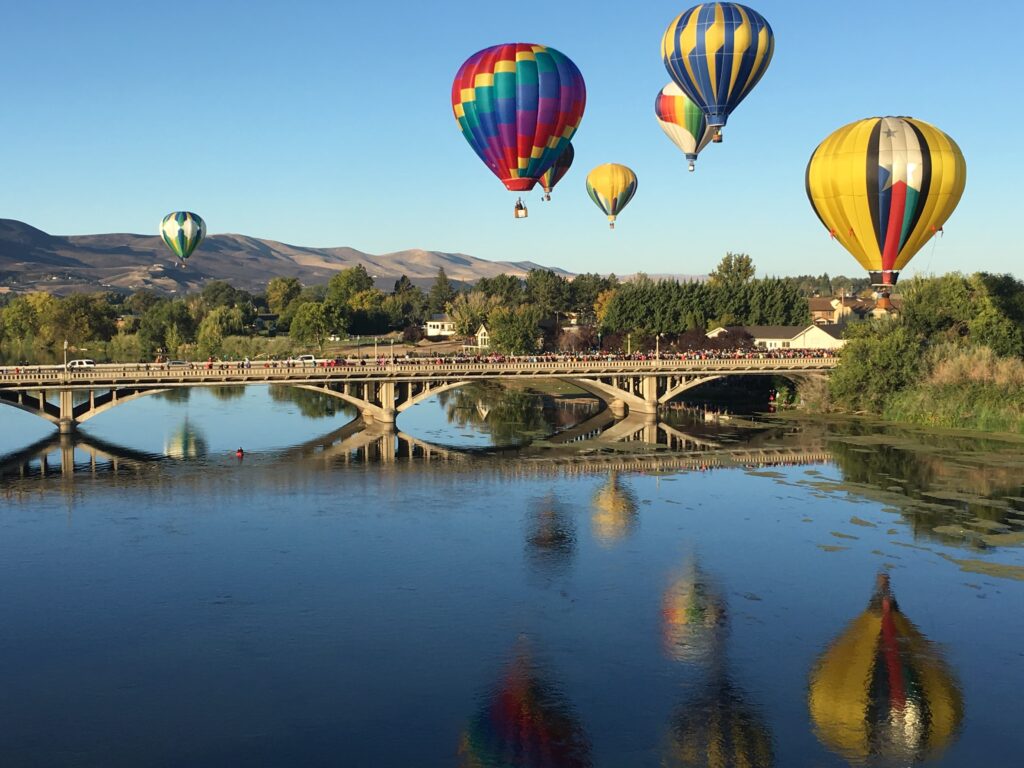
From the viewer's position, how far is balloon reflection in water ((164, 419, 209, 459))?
80.7 meters

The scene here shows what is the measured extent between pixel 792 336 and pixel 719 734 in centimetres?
11721

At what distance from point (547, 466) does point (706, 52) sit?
32.2m

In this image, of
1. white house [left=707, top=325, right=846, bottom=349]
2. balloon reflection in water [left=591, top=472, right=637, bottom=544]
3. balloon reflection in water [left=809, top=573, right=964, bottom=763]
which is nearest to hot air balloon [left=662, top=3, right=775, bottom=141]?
balloon reflection in water [left=591, top=472, right=637, bottom=544]

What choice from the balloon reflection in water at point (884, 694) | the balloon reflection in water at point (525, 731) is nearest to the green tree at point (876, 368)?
the balloon reflection in water at point (884, 694)

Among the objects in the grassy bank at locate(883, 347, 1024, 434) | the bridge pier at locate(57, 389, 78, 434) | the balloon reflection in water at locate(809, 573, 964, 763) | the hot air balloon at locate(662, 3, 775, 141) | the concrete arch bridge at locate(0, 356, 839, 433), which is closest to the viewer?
the balloon reflection in water at locate(809, 573, 964, 763)

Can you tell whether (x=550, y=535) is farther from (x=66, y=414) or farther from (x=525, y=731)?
(x=66, y=414)

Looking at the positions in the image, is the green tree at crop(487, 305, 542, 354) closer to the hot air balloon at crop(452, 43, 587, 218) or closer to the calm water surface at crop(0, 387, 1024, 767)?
the hot air balloon at crop(452, 43, 587, 218)

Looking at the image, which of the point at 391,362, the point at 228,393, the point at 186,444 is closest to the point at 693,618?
the point at 186,444

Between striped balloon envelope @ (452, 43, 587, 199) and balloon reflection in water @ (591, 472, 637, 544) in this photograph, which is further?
striped balloon envelope @ (452, 43, 587, 199)

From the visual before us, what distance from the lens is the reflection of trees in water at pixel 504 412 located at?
94.7 meters

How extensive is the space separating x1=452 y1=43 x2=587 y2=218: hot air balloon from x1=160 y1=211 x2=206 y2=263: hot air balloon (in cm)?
7125

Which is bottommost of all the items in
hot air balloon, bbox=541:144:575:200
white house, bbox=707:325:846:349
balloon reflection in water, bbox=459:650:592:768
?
balloon reflection in water, bbox=459:650:592:768

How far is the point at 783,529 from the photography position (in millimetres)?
56656

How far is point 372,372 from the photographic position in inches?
3541
